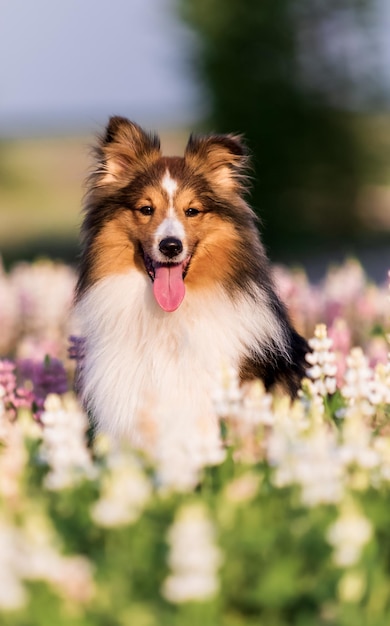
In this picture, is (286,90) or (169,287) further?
(286,90)

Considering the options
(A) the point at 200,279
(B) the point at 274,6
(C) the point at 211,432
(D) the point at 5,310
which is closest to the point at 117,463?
(C) the point at 211,432

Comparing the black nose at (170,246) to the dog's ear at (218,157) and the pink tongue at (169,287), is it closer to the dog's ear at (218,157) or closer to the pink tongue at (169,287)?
the pink tongue at (169,287)

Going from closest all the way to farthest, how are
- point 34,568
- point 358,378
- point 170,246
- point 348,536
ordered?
point 34,568, point 348,536, point 358,378, point 170,246

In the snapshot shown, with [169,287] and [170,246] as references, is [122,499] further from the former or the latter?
[169,287]

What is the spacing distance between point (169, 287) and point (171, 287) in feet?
0.04

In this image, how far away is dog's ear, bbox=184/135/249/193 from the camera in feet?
20.1

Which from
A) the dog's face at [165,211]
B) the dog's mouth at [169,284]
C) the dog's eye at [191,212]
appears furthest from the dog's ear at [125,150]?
the dog's mouth at [169,284]

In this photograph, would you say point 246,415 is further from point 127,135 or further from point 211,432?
point 127,135

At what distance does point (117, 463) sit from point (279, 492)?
0.58 m

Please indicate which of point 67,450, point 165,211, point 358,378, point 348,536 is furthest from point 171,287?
point 348,536

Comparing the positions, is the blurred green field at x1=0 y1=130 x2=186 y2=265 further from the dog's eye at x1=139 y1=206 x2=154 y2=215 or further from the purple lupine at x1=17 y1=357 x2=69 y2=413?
the dog's eye at x1=139 y1=206 x2=154 y2=215

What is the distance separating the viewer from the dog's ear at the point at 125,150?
6184 mm

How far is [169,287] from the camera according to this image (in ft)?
19.2

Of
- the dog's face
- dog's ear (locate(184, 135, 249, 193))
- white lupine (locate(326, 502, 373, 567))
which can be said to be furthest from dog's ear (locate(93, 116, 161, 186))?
white lupine (locate(326, 502, 373, 567))
